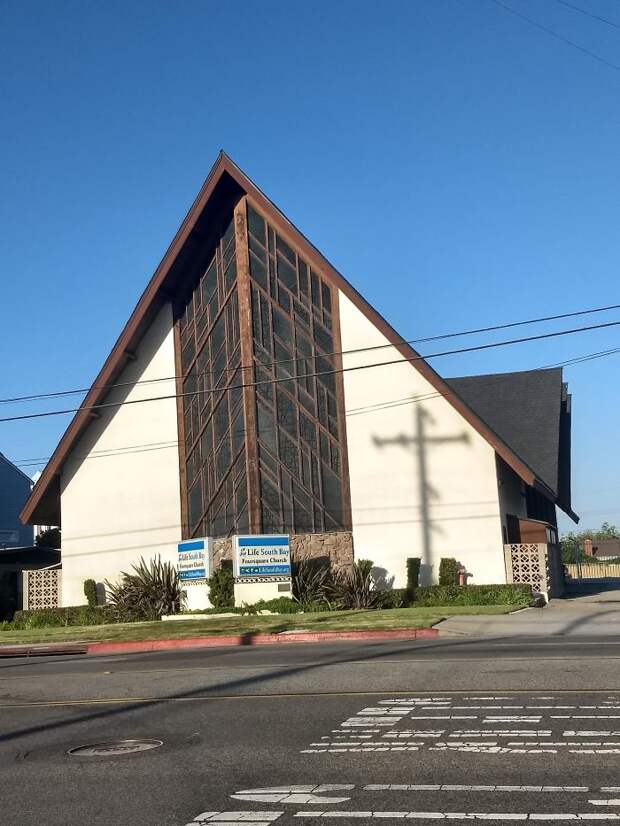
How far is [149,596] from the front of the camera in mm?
33875

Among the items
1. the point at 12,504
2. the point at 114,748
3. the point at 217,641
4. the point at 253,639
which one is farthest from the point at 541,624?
the point at 12,504

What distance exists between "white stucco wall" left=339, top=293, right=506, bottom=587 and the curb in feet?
34.9

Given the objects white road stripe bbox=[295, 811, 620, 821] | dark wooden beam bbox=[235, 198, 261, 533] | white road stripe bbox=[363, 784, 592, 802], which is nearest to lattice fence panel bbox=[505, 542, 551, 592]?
dark wooden beam bbox=[235, 198, 261, 533]

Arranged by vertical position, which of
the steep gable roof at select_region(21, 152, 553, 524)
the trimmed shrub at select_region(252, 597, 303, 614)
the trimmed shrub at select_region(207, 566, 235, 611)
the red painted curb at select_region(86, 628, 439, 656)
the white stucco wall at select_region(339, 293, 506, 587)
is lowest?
the red painted curb at select_region(86, 628, 439, 656)

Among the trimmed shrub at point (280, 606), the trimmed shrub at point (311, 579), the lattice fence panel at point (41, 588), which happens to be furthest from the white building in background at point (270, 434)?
the trimmed shrub at point (280, 606)

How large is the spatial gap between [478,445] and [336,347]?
18.5 ft

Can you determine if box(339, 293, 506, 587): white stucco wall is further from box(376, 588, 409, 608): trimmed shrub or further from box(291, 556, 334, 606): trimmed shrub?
box(376, 588, 409, 608): trimmed shrub

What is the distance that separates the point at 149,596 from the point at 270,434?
670 cm

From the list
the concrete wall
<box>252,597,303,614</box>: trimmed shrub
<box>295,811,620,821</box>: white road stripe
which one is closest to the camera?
<box>295,811,620,821</box>: white road stripe

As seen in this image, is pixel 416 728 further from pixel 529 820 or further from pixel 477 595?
pixel 477 595

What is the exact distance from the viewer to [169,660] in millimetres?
18266

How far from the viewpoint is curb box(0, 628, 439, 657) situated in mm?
21266

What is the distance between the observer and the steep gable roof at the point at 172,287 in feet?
105

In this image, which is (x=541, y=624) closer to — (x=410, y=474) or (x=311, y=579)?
(x=410, y=474)
